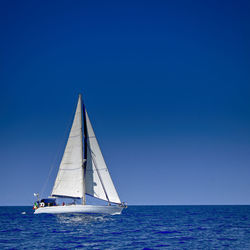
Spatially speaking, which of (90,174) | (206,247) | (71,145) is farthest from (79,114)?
(206,247)

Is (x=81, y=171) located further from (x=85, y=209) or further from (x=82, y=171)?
(x=85, y=209)

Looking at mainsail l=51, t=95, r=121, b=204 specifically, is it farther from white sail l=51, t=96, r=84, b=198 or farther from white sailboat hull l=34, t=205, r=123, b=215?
white sailboat hull l=34, t=205, r=123, b=215

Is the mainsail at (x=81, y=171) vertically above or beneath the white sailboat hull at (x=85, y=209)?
above

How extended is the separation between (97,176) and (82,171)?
225cm

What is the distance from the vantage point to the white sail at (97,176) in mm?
52875

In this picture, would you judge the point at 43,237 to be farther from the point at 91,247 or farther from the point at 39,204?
the point at 39,204

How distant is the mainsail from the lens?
173 feet

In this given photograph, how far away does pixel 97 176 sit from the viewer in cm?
5328

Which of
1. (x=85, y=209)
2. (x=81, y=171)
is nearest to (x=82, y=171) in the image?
(x=81, y=171)

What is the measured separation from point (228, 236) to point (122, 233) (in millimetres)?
9420

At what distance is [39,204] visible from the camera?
187 ft

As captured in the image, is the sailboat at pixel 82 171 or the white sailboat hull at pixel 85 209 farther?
the sailboat at pixel 82 171

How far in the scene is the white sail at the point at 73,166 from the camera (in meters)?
52.8

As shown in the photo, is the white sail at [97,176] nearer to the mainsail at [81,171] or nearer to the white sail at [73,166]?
the mainsail at [81,171]
